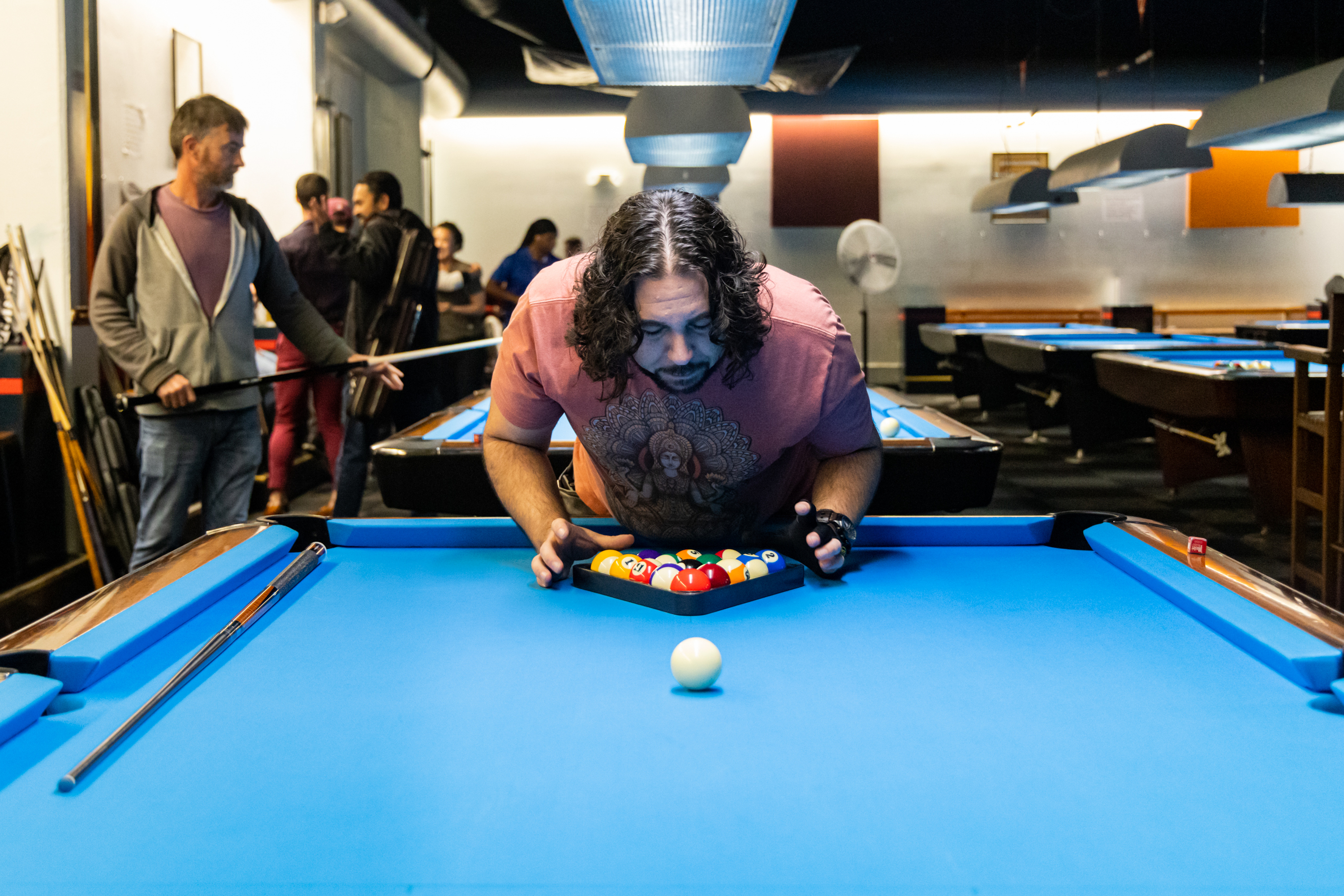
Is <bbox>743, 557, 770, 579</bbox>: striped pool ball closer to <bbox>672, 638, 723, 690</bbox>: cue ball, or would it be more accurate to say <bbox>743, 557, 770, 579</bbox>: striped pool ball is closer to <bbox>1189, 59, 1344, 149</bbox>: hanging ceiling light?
<bbox>672, 638, 723, 690</bbox>: cue ball

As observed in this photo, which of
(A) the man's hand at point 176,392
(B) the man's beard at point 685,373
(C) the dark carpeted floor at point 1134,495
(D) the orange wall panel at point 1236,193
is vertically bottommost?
(C) the dark carpeted floor at point 1134,495

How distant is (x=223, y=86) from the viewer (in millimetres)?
5004

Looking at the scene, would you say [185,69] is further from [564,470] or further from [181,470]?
[564,470]

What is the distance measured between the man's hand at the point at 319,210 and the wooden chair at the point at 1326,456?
3.47m

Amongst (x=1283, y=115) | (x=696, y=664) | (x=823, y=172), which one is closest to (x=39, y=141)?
(x=696, y=664)

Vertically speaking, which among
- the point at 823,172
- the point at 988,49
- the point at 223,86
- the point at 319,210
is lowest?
the point at 319,210

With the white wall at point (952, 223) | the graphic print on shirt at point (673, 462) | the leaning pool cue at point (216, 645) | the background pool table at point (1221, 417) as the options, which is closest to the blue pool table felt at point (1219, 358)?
the background pool table at point (1221, 417)

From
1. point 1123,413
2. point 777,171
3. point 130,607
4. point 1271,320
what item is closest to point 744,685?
point 130,607

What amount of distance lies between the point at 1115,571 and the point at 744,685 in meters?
0.77

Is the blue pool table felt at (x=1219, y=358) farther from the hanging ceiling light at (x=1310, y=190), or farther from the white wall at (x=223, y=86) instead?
the white wall at (x=223, y=86)

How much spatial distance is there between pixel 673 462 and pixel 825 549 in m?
0.35

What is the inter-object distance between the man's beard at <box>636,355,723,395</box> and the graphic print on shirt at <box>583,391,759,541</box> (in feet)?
0.09

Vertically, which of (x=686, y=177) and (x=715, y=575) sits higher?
(x=686, y=177)

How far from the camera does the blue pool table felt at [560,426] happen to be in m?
2.89
